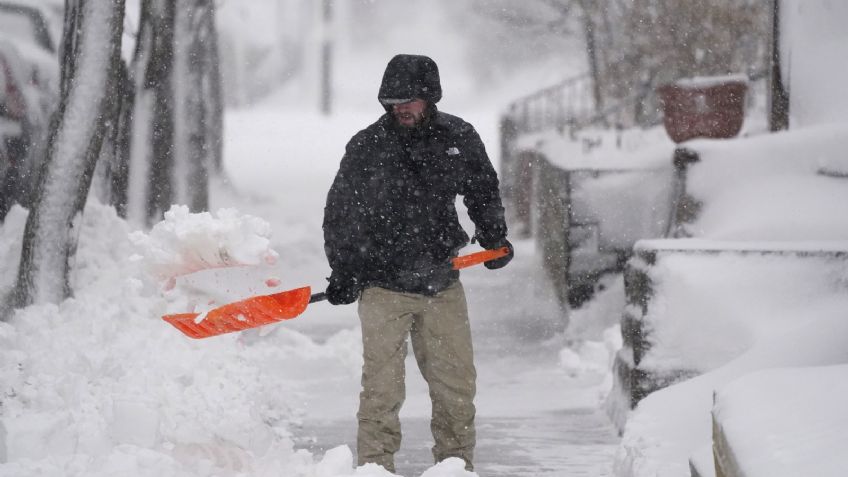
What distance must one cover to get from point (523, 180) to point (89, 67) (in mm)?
10280

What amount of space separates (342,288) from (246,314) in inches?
16.4

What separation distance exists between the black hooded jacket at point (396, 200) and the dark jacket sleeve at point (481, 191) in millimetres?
14

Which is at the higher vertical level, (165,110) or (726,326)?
(165,110)

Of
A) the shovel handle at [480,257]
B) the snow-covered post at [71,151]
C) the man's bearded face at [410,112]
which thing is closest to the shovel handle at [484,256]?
the shovel handle at [480,257]

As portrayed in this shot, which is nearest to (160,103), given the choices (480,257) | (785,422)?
(480,257)

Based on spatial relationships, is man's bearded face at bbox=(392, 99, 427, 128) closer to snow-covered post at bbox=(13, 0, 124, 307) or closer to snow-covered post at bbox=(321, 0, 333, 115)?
snow-covered post at bbox=(13, 0, 124, 307)

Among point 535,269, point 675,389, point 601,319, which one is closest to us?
point 675,389

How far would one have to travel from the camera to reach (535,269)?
12789mm

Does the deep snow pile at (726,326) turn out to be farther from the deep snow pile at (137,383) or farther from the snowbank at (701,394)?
the deep snow pile at (137,383)

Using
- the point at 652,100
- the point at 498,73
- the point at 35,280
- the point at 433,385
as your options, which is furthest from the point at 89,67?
the point at 498,73

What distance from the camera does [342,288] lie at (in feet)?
15.7

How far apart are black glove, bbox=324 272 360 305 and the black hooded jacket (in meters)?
0.02

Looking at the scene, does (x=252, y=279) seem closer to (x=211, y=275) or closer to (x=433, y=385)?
(x=211, y=275)

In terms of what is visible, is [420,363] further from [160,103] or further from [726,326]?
[160,103]
